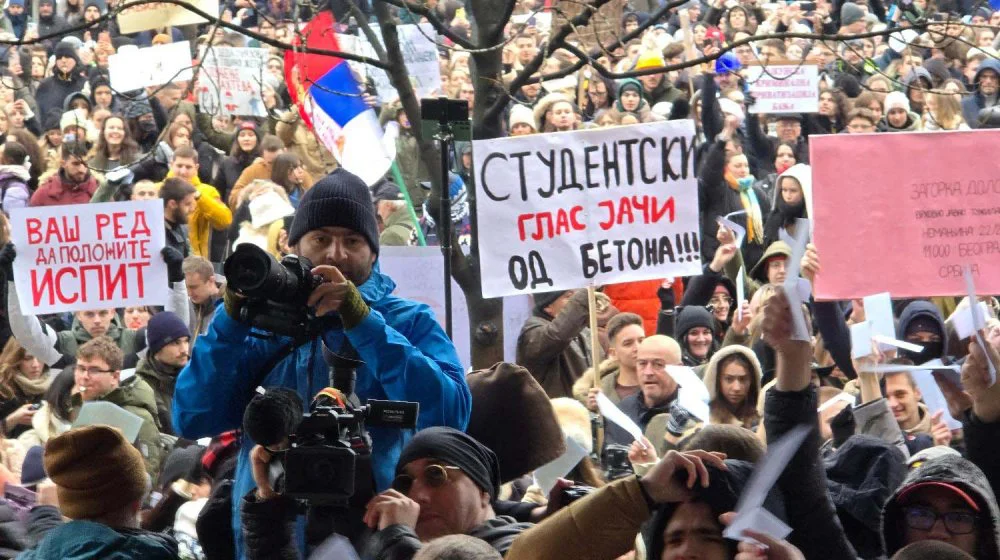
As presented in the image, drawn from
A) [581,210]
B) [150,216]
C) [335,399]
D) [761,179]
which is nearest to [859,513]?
[335,399]

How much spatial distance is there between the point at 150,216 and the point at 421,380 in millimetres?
4858

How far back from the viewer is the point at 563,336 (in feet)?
27.7

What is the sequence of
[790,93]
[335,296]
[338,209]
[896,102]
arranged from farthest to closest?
[896,102]
[790,93]
[338,209]
[335,296]

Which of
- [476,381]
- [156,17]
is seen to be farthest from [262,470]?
[156,17]

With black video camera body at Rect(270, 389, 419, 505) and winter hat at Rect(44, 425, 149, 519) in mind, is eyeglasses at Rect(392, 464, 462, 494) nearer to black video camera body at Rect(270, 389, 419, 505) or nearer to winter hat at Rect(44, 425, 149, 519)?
black video camera body at Rect(270, 389, 419, 505)

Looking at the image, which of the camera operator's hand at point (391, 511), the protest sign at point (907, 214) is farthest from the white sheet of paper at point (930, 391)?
the camera operator's hand at point (391, 511)

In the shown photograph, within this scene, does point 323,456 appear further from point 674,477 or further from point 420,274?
point 420,274

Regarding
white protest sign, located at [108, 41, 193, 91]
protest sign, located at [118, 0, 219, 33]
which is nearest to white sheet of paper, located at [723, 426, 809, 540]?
protest sign, located at [118, 0, 219, 33]

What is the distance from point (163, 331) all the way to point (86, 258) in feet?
2.16

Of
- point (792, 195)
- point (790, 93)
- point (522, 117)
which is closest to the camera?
point (792, 195)

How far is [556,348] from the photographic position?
8.45 metres

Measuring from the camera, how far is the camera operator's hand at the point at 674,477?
368 centimetres

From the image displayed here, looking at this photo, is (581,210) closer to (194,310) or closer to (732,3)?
(194,310)

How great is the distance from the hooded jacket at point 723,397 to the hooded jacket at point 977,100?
23.9ft
